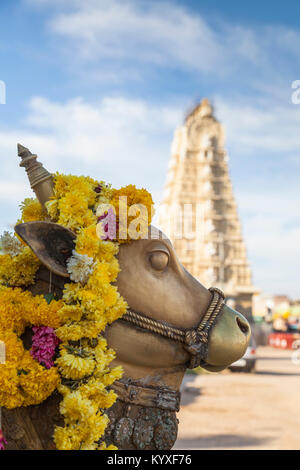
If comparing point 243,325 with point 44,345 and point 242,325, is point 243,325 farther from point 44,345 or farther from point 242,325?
point 44,345

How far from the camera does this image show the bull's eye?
2818mm

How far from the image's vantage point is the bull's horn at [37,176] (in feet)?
9.31

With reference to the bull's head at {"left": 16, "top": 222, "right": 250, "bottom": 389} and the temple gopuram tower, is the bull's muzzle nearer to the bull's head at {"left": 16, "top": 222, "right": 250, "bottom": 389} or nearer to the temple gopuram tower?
the bull's head at {"left": 16, "top": 222, "right": 250, "bottom": 389}

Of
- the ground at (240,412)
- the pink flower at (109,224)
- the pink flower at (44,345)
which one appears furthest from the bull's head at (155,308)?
the ground at (240,412)

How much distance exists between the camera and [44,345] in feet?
8.57

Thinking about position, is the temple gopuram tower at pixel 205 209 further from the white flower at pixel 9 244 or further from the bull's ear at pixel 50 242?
the bull's ear at pixel 50 242

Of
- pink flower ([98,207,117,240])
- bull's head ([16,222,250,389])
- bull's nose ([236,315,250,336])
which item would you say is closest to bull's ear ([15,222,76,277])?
bull's head ([16,222,250,389])

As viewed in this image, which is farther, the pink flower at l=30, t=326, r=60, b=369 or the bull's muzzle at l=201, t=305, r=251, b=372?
the bull's muzzle at l=201, t=305, r=251, b=372

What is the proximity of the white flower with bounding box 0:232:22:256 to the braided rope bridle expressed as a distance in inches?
29.2

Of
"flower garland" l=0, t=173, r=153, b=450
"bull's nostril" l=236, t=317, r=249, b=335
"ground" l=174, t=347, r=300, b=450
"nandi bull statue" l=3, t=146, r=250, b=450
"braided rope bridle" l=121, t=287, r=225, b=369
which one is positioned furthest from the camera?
"ground" l=174, t=347, r=300, b=450

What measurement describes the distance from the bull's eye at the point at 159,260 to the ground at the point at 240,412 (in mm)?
7440

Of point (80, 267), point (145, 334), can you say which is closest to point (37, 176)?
point (80, 267)

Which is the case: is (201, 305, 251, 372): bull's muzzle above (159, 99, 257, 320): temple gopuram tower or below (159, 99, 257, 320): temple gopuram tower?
below

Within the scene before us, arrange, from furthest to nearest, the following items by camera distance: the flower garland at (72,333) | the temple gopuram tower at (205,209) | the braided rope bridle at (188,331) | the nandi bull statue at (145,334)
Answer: the temple gopuram tower at (205,209), the braided rope bridle at (188,331), the nandi bull statue at (145,334), the flower garland at (72,333)
